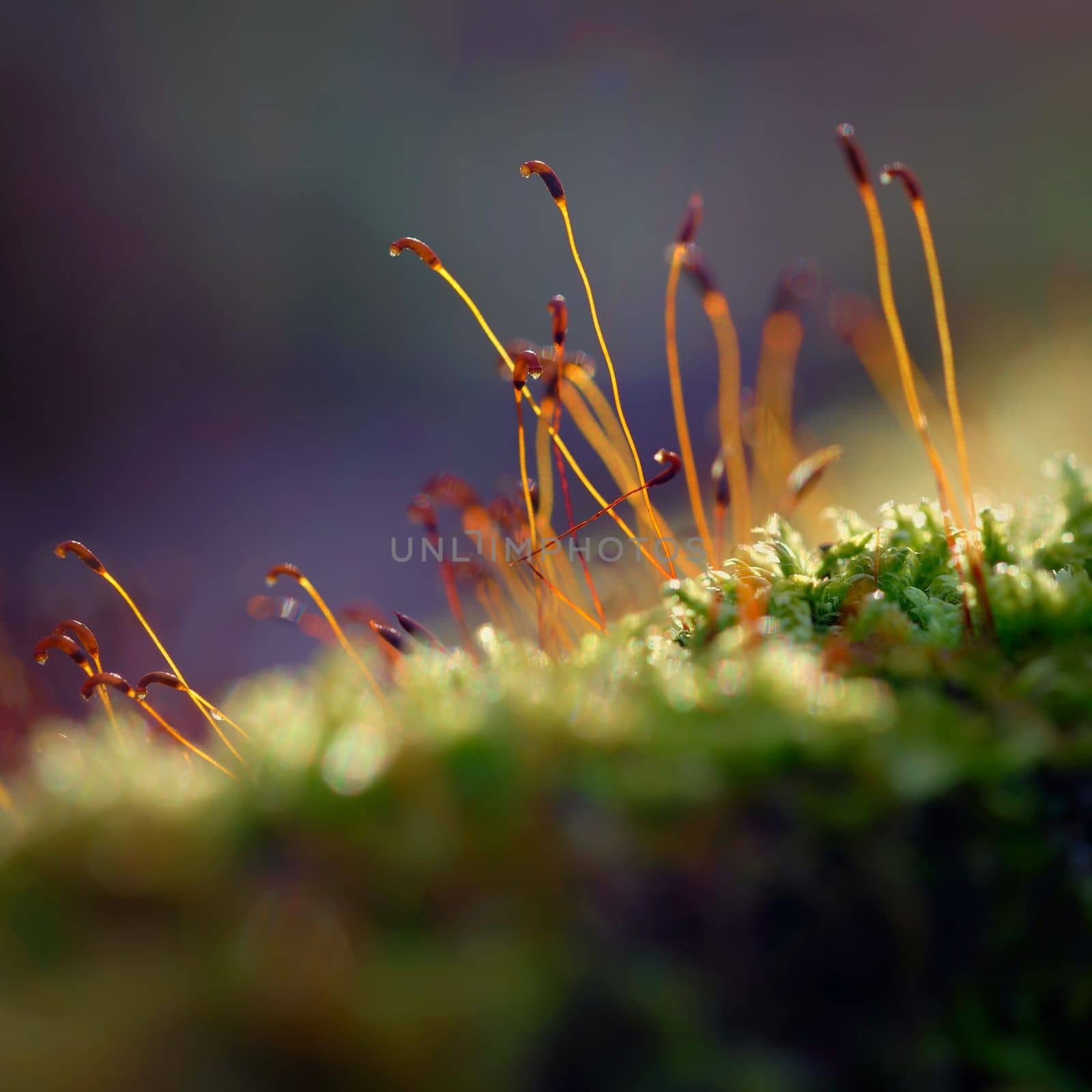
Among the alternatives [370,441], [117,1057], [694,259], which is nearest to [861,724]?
[117,1057]

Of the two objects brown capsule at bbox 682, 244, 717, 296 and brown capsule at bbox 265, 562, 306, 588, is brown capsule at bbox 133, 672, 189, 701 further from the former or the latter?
brown capsule at bbox 682, 244, 717, 296

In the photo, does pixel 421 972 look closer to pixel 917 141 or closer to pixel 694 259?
pixel 694 259

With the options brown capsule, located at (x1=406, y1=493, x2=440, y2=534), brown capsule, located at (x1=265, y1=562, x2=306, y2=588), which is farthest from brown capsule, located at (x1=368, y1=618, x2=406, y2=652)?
brown capsule, located at (x1=406, y1=493, x2=440, y2=534)

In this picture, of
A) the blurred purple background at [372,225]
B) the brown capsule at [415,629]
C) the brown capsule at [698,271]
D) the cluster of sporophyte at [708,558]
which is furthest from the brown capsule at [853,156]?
the blurred purple background at [372,225]

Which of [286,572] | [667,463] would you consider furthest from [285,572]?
[667,463]

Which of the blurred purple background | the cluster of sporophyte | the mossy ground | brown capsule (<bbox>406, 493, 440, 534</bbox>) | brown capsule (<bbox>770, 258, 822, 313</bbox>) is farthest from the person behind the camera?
the blurred purple background

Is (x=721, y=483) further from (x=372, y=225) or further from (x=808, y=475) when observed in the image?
(x=372, y=225)

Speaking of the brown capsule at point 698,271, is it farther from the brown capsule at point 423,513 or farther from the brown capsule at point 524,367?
the brown capsule at point 423,513
